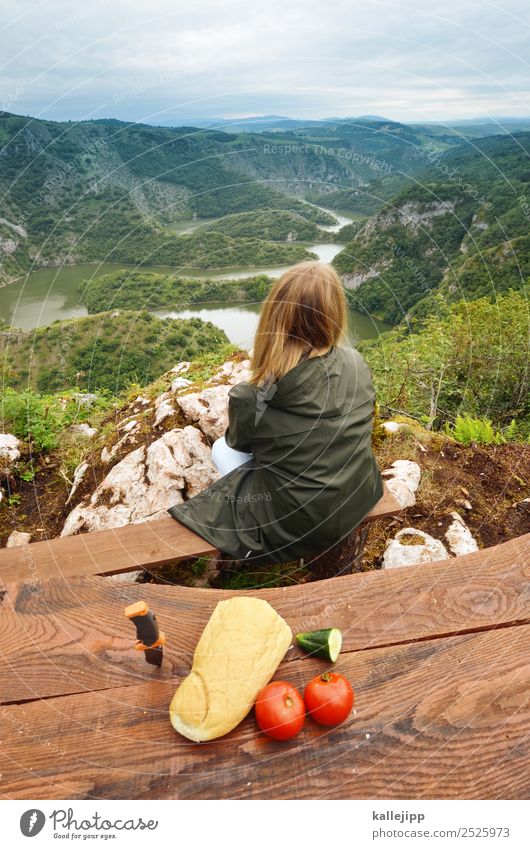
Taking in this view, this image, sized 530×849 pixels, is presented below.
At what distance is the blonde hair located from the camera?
3.13 meters

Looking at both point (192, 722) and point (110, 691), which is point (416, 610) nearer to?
point (192, 722)

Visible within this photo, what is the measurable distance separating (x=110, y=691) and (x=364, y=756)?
106 cm

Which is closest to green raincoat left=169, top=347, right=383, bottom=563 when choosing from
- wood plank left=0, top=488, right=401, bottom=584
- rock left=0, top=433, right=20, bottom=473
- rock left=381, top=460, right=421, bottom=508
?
wood plank left=0, top=488, right=401, bottom=584

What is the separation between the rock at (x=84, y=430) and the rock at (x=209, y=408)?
1658mm

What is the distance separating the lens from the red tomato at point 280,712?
1628 mm

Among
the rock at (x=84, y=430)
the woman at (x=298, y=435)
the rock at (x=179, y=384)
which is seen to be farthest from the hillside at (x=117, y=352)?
the woman at (x=298, y=435)

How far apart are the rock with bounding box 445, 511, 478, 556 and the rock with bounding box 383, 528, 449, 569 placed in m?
0.15

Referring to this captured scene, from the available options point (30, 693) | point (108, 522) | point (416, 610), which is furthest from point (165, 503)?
point (416, 610)

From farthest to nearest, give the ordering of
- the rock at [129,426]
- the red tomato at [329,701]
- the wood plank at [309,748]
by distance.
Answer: the rock at [129,426] → the red tomato at [329,701] → the wood plank at [309,748]

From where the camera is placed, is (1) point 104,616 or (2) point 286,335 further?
(2) point 286,335

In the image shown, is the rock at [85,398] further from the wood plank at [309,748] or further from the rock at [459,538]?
the wood plank at [309,748]

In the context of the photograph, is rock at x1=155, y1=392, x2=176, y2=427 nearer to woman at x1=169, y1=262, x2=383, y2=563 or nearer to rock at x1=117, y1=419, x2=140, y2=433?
rock at x1=117, y1=419, x2=140, y2=433

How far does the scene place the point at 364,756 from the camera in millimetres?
1640

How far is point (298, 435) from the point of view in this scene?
311 cm
